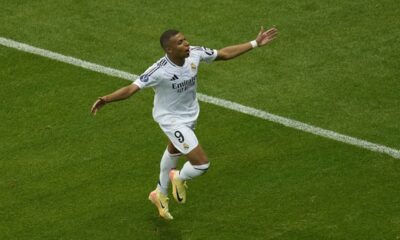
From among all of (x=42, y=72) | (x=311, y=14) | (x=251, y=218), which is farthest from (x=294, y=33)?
(x=251, y=218)

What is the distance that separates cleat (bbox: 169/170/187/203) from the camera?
1330 centimetres

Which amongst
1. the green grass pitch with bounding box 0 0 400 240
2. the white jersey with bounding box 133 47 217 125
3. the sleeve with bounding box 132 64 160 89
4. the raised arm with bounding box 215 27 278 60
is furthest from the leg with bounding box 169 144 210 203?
the raised arm with bounding box 215 27 278 60

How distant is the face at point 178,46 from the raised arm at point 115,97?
64cm

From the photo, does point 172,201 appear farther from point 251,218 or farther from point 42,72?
point 42,72

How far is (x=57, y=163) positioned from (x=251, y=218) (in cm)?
284

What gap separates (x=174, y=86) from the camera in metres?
13.0

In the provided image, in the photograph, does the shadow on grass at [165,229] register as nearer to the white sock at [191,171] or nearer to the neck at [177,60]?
the white sock at [191,171]

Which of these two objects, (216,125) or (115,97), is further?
(216,125)

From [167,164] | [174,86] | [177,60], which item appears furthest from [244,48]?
[167,164]

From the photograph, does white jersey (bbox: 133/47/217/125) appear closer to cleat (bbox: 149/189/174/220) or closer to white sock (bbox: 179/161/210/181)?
white sock (bbox: 179/161/210/181)

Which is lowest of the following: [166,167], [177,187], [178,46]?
[177,187]

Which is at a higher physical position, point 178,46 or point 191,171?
point 178,46

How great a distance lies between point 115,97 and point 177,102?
961 mm

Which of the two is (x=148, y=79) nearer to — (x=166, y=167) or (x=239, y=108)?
(x=166, y=167)
